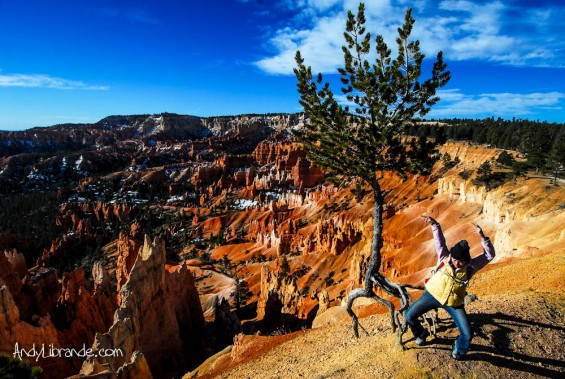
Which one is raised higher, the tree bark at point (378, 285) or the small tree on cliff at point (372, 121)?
the small tree on cliff at point (372, 121)

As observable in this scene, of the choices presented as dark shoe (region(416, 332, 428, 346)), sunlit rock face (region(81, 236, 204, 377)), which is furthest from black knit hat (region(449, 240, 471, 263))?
sunlit rock face (region(81, 236, 204, 377))

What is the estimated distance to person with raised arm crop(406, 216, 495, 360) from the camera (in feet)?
22.9

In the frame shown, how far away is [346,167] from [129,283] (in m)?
19.5

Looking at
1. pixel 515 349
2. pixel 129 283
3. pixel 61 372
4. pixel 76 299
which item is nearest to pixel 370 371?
pixel 515 349

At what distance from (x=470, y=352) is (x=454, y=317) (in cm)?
144

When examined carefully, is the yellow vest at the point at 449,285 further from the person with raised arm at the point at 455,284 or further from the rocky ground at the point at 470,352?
the rocky ground at the point at 470,352

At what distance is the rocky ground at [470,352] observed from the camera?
7.67 m

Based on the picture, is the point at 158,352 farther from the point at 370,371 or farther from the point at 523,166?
the point at 523,166

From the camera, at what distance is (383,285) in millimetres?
10031

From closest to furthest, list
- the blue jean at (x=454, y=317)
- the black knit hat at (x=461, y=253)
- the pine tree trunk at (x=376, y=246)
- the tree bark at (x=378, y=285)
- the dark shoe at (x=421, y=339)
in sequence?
1. the black knit hat at (x=461, y=253)
2. the blue jean at (x=454, y=317)
3. the dark shoe at (x=421, y=339)
4. the tree bark at (x=378, y=285)
5. the pine tree trunk at (x=376, y=246)

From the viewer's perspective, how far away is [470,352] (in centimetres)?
808

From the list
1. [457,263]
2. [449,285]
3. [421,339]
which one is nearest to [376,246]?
[421,339]

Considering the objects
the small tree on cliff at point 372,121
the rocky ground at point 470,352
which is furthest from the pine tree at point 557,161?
the small tree on cliff at point 372,121

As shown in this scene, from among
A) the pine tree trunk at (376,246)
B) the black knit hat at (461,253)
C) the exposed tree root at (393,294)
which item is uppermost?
the black knit hat at (461,253)
